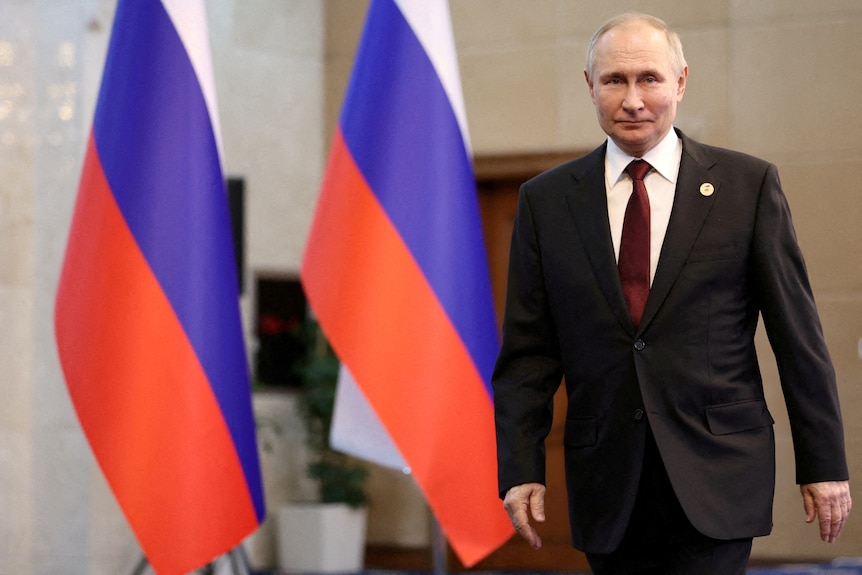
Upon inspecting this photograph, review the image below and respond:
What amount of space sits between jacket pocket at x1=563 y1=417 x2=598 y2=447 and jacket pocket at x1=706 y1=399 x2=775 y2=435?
207 millimetres

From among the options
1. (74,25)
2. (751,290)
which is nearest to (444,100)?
(751,290)

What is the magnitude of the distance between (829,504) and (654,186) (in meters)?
0.64

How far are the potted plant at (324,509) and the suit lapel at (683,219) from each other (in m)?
4.49

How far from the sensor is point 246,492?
11.9 feet

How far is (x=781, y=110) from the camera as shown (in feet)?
20.3

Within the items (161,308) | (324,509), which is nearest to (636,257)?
(161,308)

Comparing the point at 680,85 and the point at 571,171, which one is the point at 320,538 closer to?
the point at 571,171

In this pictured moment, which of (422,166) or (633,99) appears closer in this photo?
(633,99)

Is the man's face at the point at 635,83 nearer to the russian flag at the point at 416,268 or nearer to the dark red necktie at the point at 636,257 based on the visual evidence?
the dark red necktie at the point at 636,257

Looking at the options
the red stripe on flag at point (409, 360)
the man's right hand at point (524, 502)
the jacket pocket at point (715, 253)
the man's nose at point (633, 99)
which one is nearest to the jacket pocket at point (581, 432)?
the man's right hand at point (524, 502)

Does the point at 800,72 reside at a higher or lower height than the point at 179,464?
higher

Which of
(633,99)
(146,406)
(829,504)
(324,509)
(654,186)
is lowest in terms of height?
(324,509)

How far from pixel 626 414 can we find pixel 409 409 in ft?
5.13

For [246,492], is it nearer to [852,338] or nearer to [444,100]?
[444,100]
